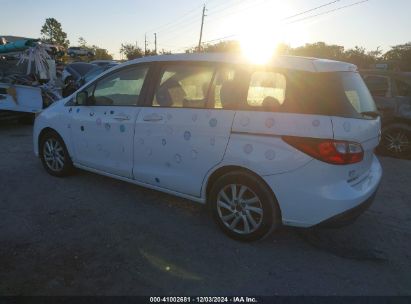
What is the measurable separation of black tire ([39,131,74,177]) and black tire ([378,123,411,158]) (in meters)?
5.71

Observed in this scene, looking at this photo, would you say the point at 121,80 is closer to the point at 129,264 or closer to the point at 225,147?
the point at 225,147

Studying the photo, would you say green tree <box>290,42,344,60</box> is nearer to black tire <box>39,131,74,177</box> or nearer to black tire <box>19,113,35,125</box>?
black tire <box>19,113,35,125</box>

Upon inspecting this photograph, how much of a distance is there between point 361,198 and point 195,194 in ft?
5.22

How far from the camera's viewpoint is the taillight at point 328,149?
2994mm

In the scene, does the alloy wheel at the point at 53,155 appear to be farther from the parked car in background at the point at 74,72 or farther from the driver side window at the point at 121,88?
the parked car in background at the point at 74,72

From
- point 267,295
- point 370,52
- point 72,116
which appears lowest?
point 267,295

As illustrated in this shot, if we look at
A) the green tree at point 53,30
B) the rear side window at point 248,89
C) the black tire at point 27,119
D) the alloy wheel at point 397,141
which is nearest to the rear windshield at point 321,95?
the rear side window at point 248,89

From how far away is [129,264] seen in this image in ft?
10.5

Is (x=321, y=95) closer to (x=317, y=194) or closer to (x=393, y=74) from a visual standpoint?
(x=317, y=194)

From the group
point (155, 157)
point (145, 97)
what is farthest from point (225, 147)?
point (145, 97)

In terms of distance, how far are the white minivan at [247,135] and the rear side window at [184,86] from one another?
0.04 ft

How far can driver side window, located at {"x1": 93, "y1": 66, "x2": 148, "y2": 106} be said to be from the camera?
424cm

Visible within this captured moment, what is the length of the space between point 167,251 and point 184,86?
1.69 metres

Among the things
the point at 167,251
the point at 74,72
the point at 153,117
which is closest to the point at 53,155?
the point at 153,117
